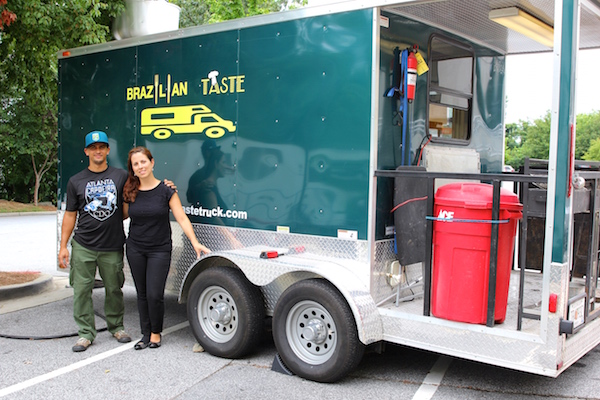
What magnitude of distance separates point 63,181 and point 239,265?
117 inches

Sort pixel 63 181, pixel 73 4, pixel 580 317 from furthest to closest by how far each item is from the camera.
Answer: pixel 73 4
pixel 63 181
pixel 580 317

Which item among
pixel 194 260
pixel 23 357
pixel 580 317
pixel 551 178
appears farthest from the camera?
pixel 194 260

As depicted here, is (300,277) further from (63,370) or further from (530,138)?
(530,138)

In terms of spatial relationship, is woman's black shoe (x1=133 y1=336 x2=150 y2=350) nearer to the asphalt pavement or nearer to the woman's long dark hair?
the asphalt pavement

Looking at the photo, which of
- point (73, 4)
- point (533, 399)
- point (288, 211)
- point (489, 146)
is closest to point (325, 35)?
point (288, 211)

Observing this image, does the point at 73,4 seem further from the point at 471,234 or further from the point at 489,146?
the point at 471,234

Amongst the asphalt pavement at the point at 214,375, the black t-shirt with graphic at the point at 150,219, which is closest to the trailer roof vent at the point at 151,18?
the black t-shirt with graphic at the point at 150,219

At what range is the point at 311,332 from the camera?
14.7ft

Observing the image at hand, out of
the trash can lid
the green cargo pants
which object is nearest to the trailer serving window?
the trash can lid

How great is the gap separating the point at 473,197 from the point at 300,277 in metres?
1.46

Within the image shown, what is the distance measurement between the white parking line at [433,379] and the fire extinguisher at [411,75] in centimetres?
213

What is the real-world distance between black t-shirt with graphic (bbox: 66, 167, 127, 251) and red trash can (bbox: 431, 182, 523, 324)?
2791mm

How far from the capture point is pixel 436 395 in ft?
14.0

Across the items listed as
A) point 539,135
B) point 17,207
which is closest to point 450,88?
point 17,207
